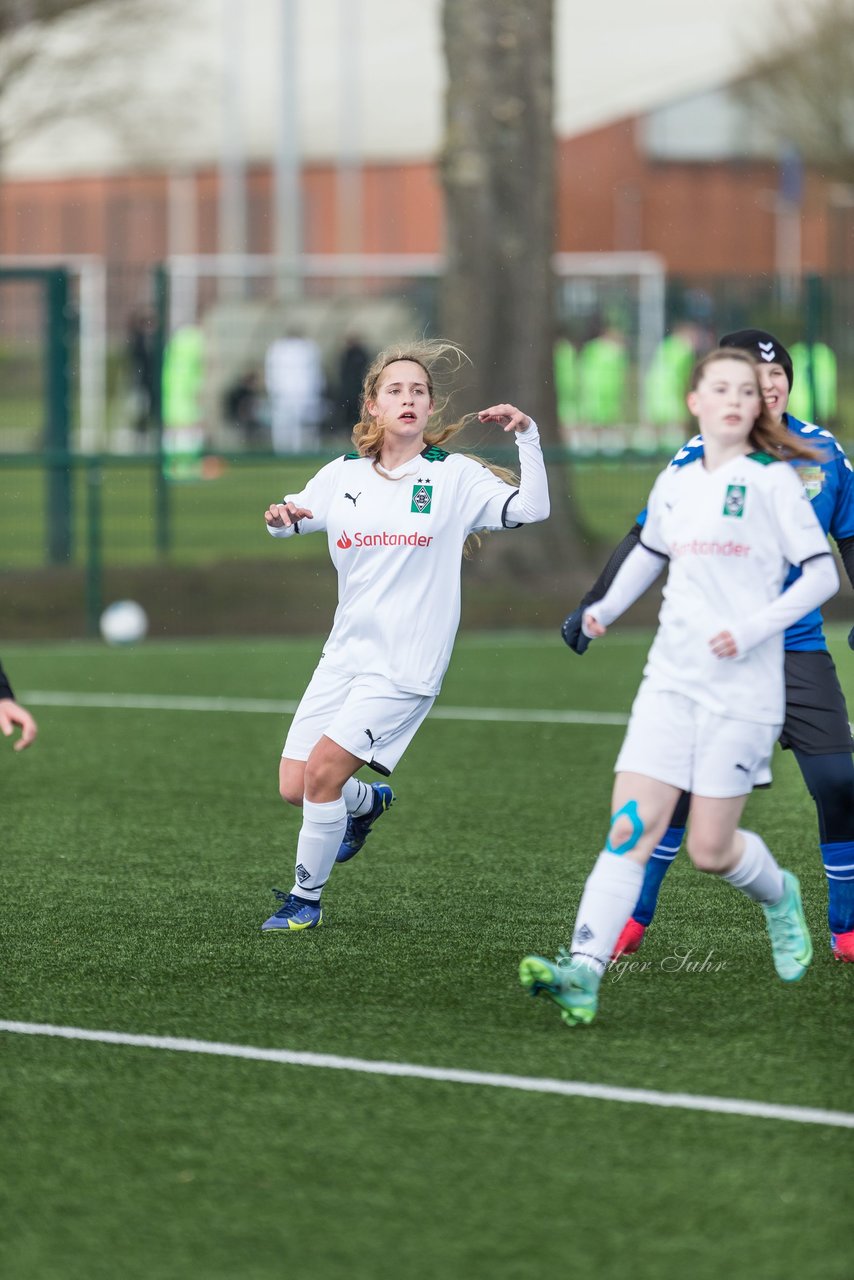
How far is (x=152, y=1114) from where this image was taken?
4.86 m

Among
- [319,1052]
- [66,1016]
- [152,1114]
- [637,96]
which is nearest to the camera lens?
[152,1114]

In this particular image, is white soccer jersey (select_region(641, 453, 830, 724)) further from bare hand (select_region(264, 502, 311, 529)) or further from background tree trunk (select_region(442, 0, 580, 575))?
background tree trunk (select_region(442, 0, 580, 575))

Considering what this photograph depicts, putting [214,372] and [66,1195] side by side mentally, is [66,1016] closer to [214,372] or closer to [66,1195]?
[66,1195]

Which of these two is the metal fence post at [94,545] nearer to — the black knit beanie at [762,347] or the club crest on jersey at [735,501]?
the black knit beanie at [762,347]

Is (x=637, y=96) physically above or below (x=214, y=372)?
above

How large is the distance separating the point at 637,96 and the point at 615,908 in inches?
1650

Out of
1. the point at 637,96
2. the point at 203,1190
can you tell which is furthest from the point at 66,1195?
the point at 637,96

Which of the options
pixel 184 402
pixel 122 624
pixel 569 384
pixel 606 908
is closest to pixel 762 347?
pixel 606 908

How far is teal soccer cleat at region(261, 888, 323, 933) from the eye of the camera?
268 inches

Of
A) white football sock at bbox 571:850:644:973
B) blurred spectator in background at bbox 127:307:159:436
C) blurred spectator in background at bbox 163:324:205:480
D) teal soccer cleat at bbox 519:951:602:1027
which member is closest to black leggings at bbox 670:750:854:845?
white football sock at bbox 571:850:644:973

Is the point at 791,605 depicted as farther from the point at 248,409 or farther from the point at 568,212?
the point at 568,212

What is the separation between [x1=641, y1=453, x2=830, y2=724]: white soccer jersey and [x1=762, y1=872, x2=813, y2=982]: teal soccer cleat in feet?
2.16

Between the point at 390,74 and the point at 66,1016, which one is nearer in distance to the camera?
the point at 66,1016

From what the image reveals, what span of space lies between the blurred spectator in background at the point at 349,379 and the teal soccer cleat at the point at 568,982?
47.2 ft
